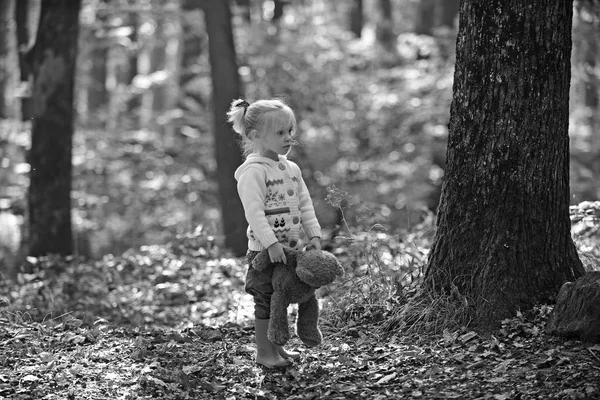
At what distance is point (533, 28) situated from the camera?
195 inches

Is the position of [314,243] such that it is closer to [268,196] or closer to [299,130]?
[268,196]

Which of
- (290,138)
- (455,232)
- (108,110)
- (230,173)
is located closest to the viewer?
(290,138)

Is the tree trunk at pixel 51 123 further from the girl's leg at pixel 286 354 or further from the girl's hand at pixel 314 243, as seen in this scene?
the girl's hand at pixel 314 243

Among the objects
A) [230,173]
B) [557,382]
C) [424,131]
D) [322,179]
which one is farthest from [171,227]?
[557,382]

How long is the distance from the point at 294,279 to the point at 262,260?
0.24 m

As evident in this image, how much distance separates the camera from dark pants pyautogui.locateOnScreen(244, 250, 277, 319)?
15.8 ft

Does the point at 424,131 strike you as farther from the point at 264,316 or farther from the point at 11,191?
the point at 264,316

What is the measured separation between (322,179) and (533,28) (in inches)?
406

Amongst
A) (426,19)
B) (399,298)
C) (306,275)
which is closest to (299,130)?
(426,19)

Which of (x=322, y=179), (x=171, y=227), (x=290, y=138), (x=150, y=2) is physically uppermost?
(x=150, y=2)

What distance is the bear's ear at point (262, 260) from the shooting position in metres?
4.68

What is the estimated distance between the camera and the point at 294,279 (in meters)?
4.71

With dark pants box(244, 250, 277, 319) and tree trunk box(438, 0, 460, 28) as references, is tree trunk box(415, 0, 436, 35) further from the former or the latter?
dark pants box(244, 250, 277, 319)

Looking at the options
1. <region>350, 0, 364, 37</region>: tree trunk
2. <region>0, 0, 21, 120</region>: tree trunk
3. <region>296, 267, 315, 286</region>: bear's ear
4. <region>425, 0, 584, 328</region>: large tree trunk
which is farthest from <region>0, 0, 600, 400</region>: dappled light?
<region>350, 0, 364, 37</region>: tree trunk
